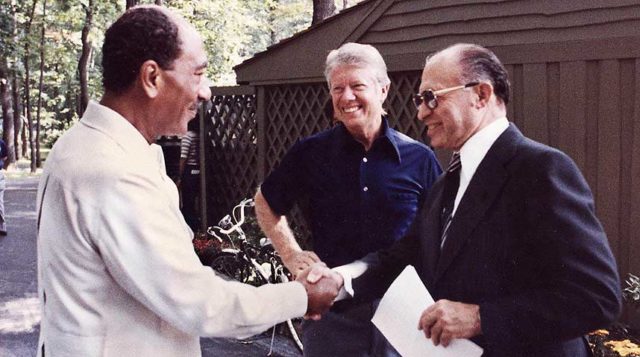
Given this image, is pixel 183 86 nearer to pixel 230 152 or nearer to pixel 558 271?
pixel 558 271

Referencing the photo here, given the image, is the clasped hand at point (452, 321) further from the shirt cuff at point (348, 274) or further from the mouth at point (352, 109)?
the mouth at point (352, 109)

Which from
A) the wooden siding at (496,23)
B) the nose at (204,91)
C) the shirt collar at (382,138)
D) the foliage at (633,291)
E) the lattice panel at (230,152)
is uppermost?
the wooden siding at (496,23)

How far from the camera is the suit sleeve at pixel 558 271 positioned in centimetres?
209

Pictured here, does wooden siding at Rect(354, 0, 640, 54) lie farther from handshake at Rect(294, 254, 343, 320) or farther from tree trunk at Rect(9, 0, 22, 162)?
tree trunk at Rect(9, 0, 22, 162)

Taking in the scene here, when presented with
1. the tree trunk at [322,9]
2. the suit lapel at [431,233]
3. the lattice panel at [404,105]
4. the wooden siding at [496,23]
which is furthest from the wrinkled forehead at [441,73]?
the tree trunk at [322,9]

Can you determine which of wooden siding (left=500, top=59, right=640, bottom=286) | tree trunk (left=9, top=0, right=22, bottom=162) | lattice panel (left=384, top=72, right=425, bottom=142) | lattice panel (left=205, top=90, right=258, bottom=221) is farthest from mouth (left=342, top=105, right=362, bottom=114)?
tree trunk (left=9, top=0, right=22, bottom=162)

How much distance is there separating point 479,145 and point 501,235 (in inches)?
13.2

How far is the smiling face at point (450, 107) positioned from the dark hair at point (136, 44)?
91 cm

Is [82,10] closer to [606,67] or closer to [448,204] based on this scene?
[606,67]

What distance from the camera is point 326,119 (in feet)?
32.2

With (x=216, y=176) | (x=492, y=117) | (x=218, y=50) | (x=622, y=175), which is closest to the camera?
(x=492, y=117)

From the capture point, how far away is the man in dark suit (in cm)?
211

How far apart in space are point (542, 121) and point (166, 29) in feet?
19.2

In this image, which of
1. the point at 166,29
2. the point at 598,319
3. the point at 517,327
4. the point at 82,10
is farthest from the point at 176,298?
the point at 82,10
